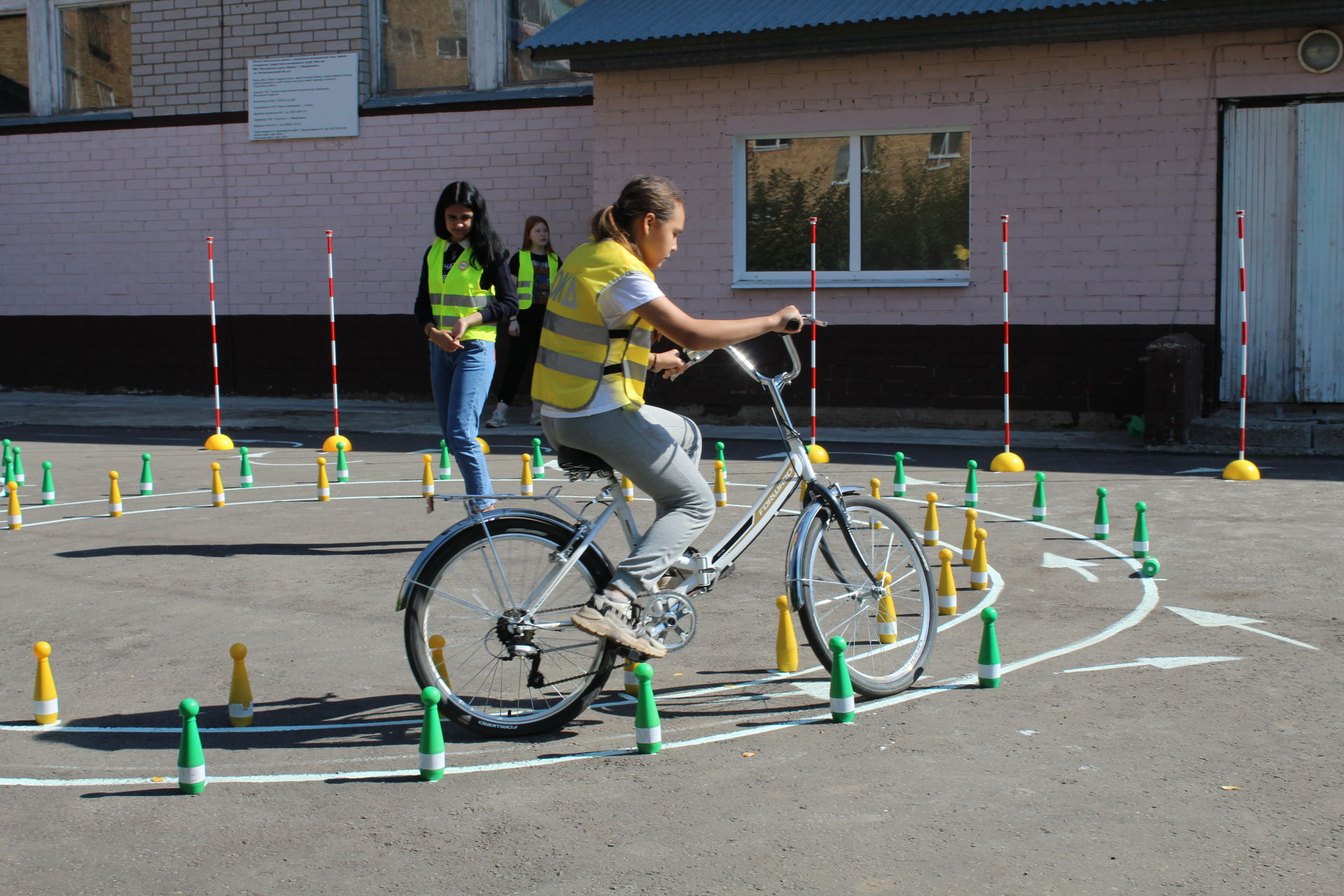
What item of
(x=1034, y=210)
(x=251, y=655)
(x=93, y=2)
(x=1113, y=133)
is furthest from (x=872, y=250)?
(x=93, y=2)

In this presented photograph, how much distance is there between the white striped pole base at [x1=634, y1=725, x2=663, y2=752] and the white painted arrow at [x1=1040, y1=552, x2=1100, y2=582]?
3.61 m

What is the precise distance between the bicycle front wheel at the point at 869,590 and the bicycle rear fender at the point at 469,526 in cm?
89

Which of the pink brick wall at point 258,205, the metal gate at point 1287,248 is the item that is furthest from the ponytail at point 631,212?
the pink brick wall at point 258,205

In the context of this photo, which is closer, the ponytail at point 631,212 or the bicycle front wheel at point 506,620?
the bicycle front wheel at point 506,620

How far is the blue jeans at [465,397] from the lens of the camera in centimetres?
830

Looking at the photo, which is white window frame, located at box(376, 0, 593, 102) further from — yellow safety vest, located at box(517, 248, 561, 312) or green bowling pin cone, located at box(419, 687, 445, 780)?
green bowling pin cone, located at box(419, 687, 445, 780)

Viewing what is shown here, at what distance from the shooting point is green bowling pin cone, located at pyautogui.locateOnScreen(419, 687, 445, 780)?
4539mm

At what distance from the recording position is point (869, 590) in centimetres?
571

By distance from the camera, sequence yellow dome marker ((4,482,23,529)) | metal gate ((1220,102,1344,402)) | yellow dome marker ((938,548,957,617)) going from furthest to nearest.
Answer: metal gate ((1220,102,1344,402)) < yellow dome marker ((4,482,23,529)) < yellow dome marker ((938,548,957,617))

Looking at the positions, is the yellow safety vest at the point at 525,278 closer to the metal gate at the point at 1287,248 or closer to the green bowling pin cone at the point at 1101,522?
the metal gate at the point at 1287,248

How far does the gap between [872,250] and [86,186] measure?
11.5 meters

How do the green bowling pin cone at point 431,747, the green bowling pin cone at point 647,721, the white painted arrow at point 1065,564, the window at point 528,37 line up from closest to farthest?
the green bowling pin cone at point 431,747
the green bowling pin cone at point 647,721
the white painted arrow at point 1065,564
the window at point 528,37

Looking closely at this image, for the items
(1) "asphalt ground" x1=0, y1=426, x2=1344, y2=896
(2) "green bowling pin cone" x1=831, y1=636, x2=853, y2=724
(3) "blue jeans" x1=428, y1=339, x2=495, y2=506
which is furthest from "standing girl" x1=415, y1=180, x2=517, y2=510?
(2) "green bowling pin cone" x1=831, y1=636, x2=853, y2=724

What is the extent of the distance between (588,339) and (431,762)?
1.53 metres
